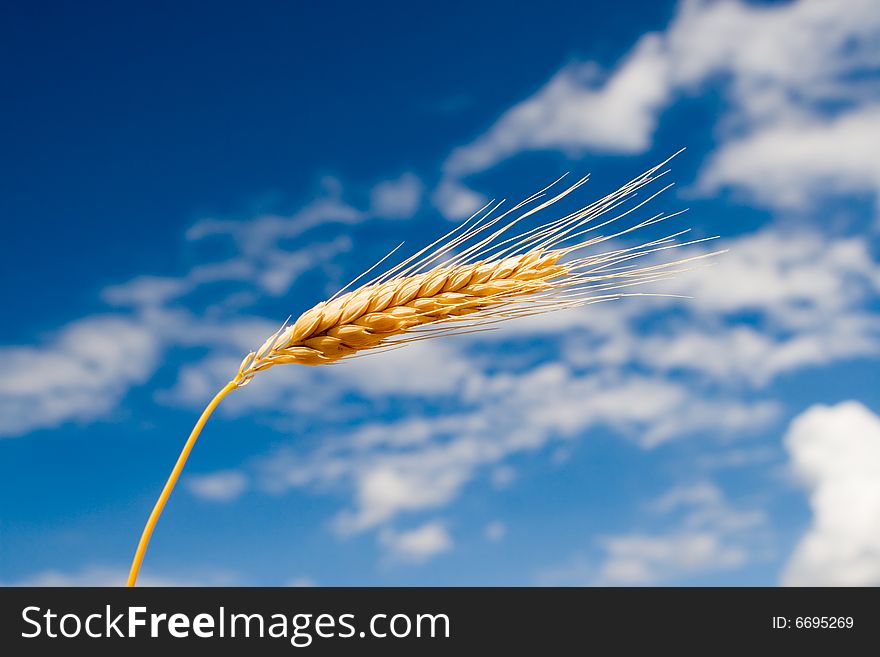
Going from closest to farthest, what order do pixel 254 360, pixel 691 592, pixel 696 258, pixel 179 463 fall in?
1. pixel 179 463
2. pixel 254 360
3. pixel 696 258
4. pixel 691 592

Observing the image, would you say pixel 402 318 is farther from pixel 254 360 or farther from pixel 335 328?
pixel 254 360

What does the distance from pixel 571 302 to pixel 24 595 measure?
2.52 m

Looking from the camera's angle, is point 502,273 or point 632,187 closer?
point 502,273

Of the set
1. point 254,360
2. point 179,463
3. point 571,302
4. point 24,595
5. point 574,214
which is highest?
point 574,214

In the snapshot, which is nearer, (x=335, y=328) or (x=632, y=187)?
(x=335, y=328)

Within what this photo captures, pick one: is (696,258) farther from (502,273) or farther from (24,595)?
(24,595)

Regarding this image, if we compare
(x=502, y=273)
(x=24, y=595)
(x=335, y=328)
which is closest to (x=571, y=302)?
(x=502, y=273)

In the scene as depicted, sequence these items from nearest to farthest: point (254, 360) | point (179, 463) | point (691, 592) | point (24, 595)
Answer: point (179, 463), point (254, 360), point (24, 595), point (691, 592)

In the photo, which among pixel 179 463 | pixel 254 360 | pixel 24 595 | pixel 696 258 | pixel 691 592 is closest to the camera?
pixel 179 463

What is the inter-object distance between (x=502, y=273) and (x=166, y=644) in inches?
76.5

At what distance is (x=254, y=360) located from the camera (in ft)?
8.59

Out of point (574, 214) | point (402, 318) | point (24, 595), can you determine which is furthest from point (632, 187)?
point (24, 595)

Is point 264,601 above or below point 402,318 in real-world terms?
below

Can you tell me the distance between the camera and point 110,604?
9.47 ft
